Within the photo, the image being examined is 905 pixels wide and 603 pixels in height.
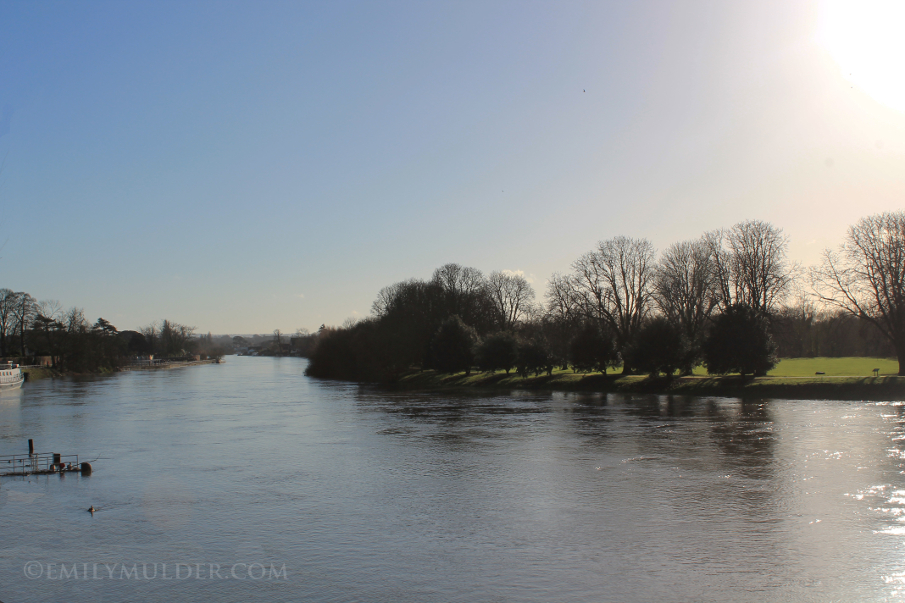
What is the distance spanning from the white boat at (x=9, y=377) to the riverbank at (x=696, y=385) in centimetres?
4485

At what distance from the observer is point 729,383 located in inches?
1902

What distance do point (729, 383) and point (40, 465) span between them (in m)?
45.0

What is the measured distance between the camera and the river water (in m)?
11.4

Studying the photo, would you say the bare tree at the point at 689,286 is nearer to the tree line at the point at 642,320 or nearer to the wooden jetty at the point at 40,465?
the tree line at the point at 642,320

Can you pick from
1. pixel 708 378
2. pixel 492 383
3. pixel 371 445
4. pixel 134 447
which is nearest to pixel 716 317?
pixel 708 378

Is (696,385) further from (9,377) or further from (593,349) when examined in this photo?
(9,377)

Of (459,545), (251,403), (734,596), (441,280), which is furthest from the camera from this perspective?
(441,280)

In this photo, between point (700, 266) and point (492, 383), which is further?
point (492, 383)

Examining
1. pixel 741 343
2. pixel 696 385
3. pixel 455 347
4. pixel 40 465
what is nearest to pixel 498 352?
pixel 455 347

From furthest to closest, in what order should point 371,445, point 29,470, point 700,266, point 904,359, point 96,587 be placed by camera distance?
point 700,266 → point 904,359 → point 371,445 → point 29,470 → point 96,587

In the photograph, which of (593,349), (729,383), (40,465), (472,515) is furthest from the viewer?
(593,349)

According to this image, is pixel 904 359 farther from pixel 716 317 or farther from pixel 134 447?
pixel 134 447

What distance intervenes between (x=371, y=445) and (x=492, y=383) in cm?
3957

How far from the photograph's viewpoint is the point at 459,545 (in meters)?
13.5
